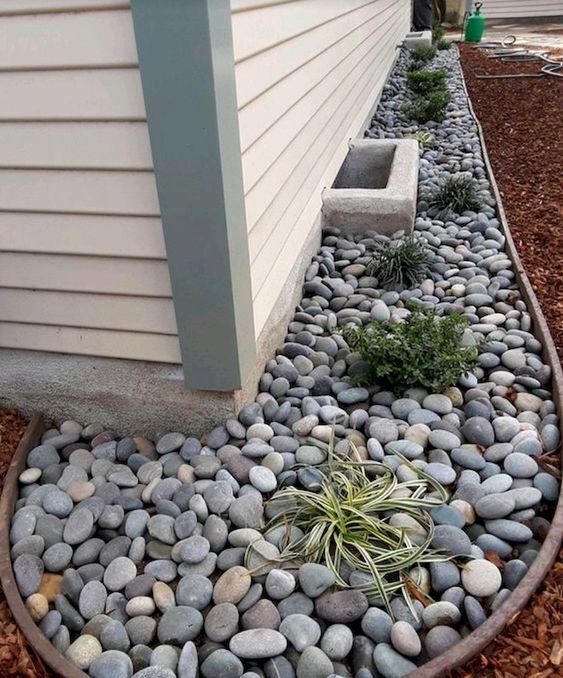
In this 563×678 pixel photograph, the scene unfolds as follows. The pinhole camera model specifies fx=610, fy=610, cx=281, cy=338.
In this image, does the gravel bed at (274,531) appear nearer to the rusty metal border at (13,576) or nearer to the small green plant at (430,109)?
the rusty metal border at (13,576)

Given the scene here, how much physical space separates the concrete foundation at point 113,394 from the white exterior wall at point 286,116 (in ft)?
1.24

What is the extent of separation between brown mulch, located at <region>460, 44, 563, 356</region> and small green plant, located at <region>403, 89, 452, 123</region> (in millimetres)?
496

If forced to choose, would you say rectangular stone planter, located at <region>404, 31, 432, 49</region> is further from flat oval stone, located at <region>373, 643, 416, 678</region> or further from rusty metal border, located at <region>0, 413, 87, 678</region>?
flat oval stone, located at <region>373, 643, 416, 678</region>

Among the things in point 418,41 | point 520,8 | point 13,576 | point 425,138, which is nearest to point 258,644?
point 13,576

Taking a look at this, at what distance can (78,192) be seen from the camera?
6.29 feet

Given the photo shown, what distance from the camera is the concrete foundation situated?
2205mm

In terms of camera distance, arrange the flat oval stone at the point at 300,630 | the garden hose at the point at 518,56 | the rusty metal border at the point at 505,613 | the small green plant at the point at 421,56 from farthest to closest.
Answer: the small green plant at the point at 421,56
the garden hose at the point at 518,56
the flat oval stone at the point at 300,630
the rusty metal border at the point at 505,613

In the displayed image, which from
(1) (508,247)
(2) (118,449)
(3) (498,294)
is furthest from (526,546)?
(1) (508,247)

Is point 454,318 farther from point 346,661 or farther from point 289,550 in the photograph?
point 346,661

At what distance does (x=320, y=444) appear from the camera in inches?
84.8

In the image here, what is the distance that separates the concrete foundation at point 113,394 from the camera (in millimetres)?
2205

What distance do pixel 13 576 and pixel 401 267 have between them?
7.57 feet

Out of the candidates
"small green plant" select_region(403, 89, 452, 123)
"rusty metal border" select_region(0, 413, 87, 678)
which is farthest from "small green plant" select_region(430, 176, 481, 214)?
"rusty metal border" select_region(0, 413, 87, 678)

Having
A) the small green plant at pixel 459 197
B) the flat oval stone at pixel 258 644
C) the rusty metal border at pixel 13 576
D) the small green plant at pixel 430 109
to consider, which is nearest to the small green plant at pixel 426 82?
the small green plant at pixel 430 109
